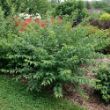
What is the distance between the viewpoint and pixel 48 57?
244 inches

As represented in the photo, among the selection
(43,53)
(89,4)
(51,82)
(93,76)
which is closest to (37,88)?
(51,82)

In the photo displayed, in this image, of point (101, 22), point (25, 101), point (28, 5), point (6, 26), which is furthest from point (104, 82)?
point (101, 22)

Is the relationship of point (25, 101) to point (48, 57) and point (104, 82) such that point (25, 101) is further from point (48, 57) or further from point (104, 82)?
point (104, 82)

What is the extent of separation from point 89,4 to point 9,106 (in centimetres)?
2458

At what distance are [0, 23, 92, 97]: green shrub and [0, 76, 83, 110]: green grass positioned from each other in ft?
0.62

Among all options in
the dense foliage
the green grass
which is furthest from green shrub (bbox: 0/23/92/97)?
the green grass

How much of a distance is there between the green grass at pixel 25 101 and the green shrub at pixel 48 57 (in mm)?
189

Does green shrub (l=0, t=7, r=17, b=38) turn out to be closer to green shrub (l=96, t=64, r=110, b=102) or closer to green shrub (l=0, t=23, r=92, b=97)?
green shrub (l=0, t=23, r=92, b=97)

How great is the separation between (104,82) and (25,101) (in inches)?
66.3

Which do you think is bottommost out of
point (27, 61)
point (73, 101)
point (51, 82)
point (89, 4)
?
point (89, 4)

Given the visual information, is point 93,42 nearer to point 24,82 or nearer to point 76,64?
point 76,64

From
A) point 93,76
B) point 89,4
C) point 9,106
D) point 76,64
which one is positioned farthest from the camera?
point 89,4

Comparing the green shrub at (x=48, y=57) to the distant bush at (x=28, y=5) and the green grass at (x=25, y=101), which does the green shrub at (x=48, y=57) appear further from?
the distant bush at (x=28, y=5)

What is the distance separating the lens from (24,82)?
22.0 ft
